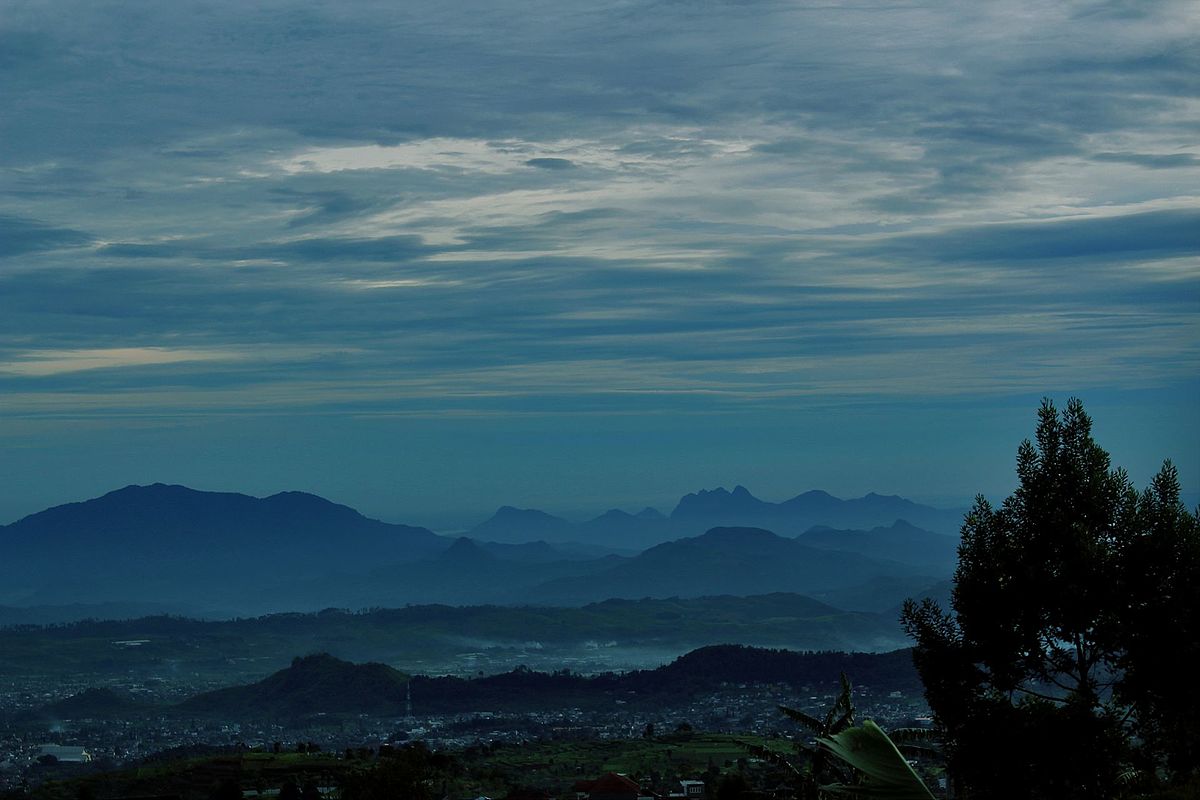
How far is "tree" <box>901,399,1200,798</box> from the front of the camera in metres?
17.0

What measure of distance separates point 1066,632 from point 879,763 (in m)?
12.4

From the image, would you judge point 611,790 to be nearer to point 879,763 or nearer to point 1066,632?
point 1066,632

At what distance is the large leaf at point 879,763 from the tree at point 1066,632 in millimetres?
11839

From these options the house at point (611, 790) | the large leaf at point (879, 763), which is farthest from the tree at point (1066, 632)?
the house at point (611, 790)

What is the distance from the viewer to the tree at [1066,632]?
55.6 feet

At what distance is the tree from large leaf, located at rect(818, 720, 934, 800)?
1184cm

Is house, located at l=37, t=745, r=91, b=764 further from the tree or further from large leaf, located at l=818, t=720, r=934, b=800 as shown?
large leaf, located at l=818, t=720, r=934, b=800

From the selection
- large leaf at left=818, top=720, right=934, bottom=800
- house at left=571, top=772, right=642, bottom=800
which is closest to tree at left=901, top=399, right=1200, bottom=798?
large leaf at left=818, top=720, right=934, bottom=800

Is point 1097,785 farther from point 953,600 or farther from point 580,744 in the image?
point 580,744

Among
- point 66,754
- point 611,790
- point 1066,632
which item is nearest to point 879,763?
point 1066,632

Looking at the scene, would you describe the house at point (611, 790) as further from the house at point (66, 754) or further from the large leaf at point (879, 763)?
the house at point (66, 754)

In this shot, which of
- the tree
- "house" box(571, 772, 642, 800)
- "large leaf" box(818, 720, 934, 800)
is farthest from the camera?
"house" box(571, 772, 642, 800)

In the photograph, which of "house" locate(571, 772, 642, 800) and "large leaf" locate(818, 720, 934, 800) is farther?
"house" locate(571, 772, 642, 800)

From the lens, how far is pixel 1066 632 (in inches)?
689
